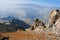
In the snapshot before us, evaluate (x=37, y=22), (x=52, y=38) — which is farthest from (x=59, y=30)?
(x=37, y=22)

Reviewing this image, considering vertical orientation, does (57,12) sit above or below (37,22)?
above

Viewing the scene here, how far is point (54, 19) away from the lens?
3534 cm

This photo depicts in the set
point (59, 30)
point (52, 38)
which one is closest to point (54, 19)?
point (59, 30)

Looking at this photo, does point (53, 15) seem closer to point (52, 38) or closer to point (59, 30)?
point (59, 30)

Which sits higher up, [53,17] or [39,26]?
[53,17]

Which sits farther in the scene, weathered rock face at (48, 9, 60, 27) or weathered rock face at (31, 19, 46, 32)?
weathered rock face at (48, 9, 60, 27)

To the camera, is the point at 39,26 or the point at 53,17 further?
the point at 53,17

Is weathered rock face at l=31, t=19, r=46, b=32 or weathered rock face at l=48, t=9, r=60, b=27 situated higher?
weathered rock face at l=48, t=9, r=60, b=27

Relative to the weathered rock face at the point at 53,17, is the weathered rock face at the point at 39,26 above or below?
below

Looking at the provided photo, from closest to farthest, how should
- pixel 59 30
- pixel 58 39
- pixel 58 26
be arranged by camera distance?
pixel 58 39 → pixel 59 30 → pixel 58 26

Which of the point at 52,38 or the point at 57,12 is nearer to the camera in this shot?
the point at 52,38

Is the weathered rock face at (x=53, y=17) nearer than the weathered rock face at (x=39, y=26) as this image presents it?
No

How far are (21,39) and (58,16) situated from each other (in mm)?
12208

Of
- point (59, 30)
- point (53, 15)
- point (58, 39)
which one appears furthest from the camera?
point (53, 15)
